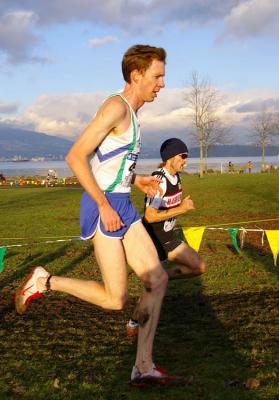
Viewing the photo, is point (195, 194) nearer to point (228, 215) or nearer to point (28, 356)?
point (228, 215)

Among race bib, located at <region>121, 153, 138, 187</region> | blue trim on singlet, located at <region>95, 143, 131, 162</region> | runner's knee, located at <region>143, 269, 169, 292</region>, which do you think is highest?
blue trim on singlet, located at <region>95, 143, 131, 162</region>

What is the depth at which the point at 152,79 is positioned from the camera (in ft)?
12.7

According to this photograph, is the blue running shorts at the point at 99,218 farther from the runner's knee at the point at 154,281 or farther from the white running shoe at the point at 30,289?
the white running shoe at the point at 30,289

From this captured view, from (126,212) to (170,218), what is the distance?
1.99 m

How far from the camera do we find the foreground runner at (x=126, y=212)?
3.68 m

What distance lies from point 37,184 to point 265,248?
43012 mm

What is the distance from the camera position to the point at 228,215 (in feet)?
63.4

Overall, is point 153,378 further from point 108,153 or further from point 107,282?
point 108,153

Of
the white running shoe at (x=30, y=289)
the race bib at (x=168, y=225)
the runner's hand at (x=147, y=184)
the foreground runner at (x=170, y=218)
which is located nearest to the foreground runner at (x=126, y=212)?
the white running shoe at (x=30, y=289)

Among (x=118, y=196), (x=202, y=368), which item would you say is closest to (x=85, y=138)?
(x=118, y=196)

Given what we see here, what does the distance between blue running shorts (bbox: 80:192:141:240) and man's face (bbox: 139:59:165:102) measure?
84 centimetres

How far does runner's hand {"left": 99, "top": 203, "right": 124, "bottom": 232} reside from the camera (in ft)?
11.7

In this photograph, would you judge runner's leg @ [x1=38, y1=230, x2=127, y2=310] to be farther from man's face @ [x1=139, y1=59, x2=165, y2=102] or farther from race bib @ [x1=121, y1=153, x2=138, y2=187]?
man's face @ [x1=139, y1=59, x2=165, y2=102]

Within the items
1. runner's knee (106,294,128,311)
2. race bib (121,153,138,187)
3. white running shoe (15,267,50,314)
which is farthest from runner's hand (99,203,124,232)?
white running shoe (15,267,50,314)
